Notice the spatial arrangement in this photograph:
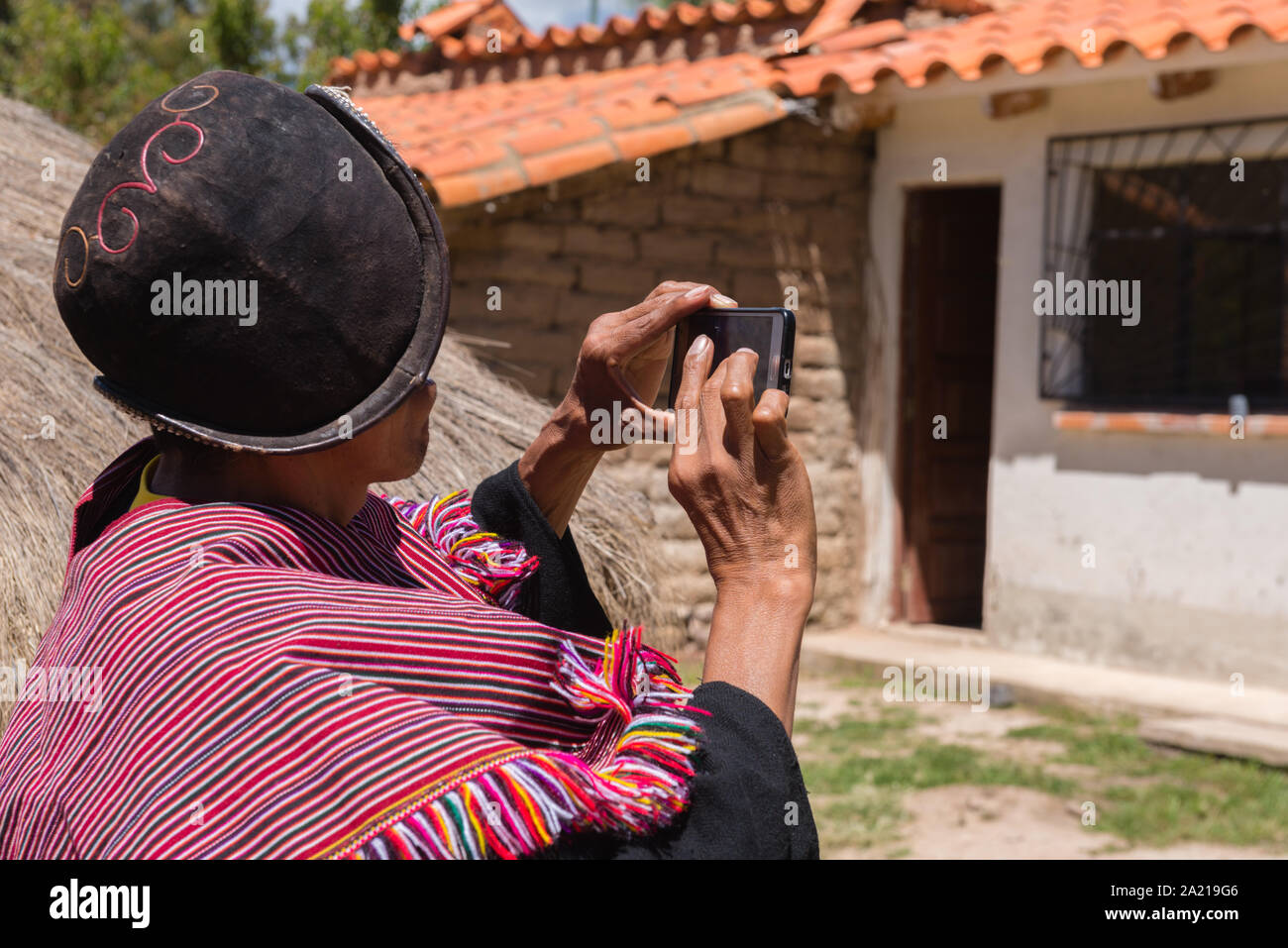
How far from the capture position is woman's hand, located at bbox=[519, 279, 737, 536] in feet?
5.15

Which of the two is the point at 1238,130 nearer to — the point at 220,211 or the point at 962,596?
the point at 962,596

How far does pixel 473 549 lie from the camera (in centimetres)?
165

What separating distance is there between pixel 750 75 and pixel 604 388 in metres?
5.89

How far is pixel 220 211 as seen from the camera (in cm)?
118

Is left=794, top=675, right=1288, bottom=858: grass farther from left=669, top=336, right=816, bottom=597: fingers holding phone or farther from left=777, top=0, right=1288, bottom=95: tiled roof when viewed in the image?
left=669, top=336, right=816, bottom=597: fingers holding phone

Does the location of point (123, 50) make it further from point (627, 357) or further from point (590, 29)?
point (627, 357)

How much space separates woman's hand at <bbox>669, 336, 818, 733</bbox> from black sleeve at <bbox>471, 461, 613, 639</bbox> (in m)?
0.46

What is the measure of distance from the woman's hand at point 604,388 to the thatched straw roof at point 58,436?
101 cm

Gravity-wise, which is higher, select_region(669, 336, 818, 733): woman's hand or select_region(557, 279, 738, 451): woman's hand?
select_region(557, 279, 738, 451): woman's hand
